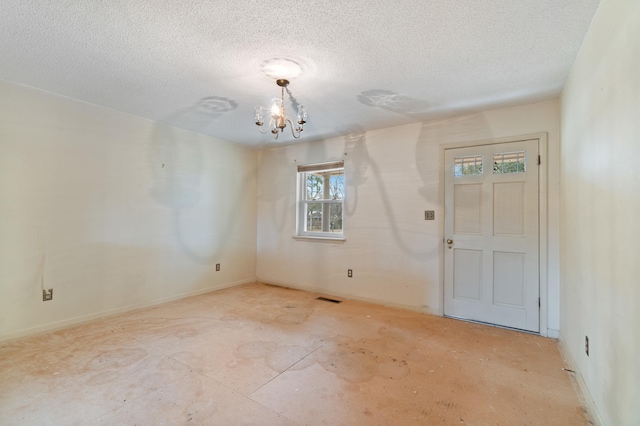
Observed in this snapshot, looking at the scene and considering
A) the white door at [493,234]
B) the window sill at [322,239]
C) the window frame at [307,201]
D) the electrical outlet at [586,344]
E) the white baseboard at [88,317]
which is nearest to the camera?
the electrical outlet at [586,344]

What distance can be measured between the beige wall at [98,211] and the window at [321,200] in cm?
121

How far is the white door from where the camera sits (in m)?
2.86

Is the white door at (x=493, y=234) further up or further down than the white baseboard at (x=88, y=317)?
further up

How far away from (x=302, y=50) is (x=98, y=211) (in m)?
2.78

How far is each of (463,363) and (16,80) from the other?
448cm

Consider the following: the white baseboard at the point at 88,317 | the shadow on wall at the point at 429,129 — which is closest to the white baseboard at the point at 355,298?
the white baseboard at the point at 88,317

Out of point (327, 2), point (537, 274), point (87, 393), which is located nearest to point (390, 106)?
point (327, 2)

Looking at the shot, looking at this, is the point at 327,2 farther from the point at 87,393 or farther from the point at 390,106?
the point at 87,393

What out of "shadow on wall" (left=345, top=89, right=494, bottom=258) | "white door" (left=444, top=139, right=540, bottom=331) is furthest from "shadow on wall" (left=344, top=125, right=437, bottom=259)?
"white door" (left=444, top=139, right=540, bottom=331)

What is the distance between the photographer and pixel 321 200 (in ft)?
14.6

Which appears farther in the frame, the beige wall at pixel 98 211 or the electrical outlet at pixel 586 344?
the beige wall at pixel 98 211

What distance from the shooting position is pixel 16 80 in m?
2.52

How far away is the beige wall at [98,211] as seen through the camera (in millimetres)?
2604

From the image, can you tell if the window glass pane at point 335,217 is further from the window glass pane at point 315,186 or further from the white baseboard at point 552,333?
the white baseboard at point 552,333
